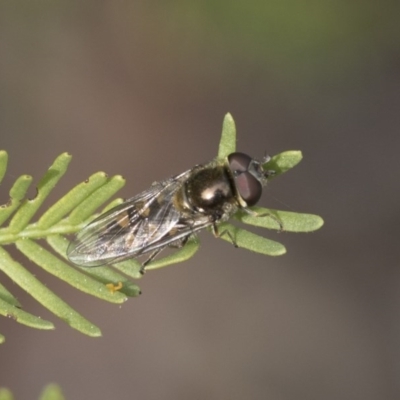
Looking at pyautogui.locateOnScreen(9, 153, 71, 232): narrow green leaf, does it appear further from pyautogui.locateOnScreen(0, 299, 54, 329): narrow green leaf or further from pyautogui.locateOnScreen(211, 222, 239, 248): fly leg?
pyautogui.locateOnScreen(211, 222, 239, 248): fly leg

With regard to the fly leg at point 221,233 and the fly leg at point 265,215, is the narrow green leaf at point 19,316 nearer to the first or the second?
the fly leg at point 221,233

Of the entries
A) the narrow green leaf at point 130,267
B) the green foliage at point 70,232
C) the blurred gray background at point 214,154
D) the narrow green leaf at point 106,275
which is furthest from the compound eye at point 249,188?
the blurred gray background at point 214,154

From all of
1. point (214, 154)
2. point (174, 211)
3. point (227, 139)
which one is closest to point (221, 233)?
point (227, 139)

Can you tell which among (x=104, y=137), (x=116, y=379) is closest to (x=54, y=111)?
(x=104, y=137)

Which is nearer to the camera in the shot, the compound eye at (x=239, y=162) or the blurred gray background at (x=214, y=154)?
the compound eye at (x=239, y=162)

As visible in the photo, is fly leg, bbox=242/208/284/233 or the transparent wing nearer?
fly leg, bbox=242/208/284/233

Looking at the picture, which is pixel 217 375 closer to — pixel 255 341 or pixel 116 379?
pixel 255 341

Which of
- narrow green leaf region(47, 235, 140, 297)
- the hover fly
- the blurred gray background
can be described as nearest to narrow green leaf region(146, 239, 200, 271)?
narrow green leaf region(47, 235, 140, 297)
